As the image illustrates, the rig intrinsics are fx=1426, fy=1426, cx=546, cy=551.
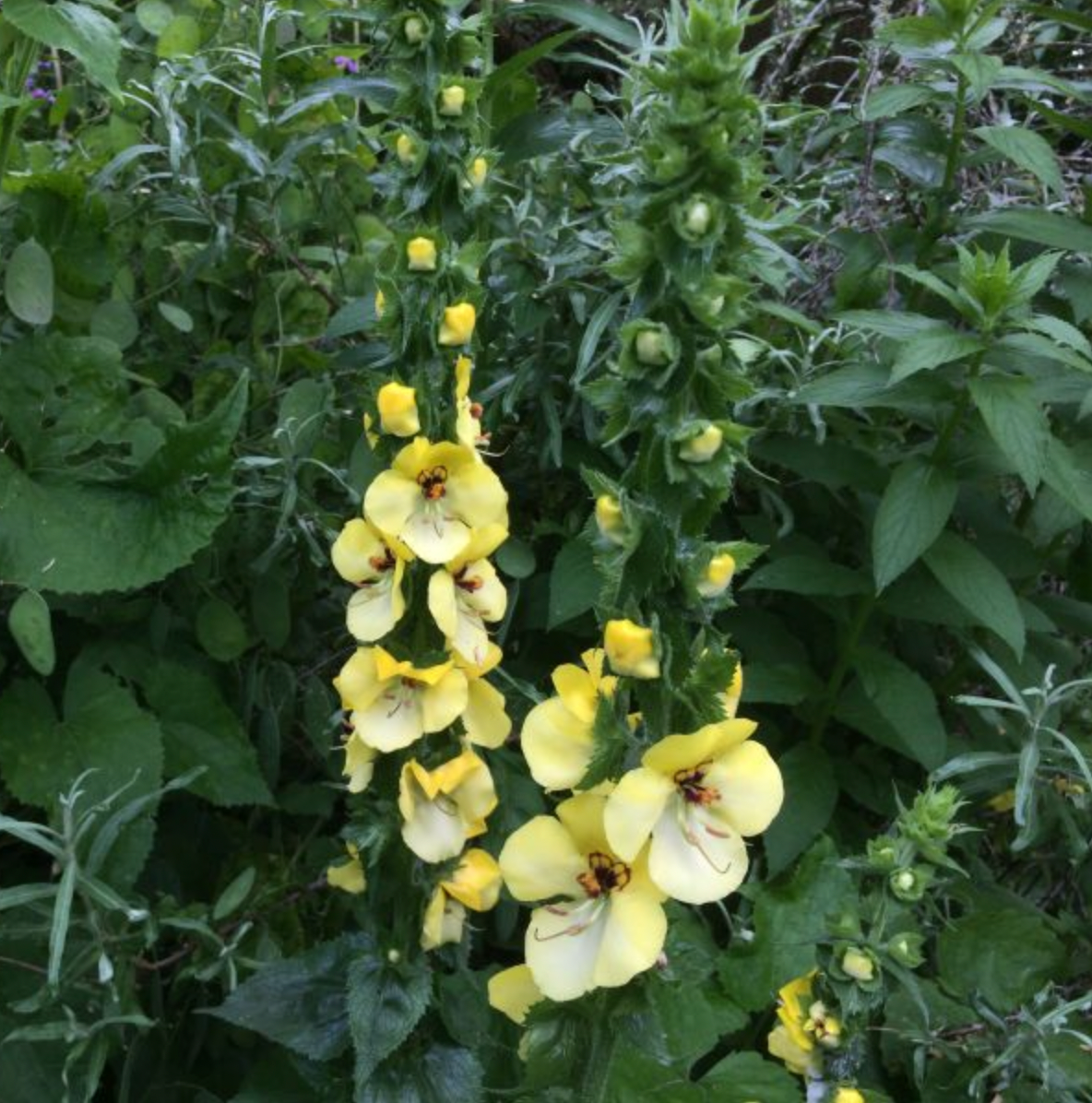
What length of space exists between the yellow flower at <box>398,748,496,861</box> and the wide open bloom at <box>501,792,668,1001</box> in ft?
0.66

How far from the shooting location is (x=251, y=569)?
5.29ft

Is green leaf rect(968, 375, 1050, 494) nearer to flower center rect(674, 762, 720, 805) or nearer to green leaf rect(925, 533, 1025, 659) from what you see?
green leaf rect(925, 533, 1025, 659)

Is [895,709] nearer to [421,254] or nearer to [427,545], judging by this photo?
[427,545]

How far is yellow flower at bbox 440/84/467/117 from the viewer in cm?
112

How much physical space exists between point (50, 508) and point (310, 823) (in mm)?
525

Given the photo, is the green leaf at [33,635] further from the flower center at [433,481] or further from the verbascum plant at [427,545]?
the flower center at [433,481]

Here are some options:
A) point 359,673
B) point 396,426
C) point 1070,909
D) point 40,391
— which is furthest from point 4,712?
point 1070,909

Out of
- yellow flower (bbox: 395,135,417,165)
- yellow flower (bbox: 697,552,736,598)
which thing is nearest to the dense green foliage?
yellow flower (bbox: 395,135,417,165)

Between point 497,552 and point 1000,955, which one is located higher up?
point 497,552

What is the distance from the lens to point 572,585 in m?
1.58

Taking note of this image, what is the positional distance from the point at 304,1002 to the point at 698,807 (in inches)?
20.4

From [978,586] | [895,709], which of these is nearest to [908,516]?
[978,586]

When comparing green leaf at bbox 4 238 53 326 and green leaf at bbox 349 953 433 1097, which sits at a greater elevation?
green leaf at bbox 4 238 53 326

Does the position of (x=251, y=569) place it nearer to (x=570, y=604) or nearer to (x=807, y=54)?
(x=570, y=604)
